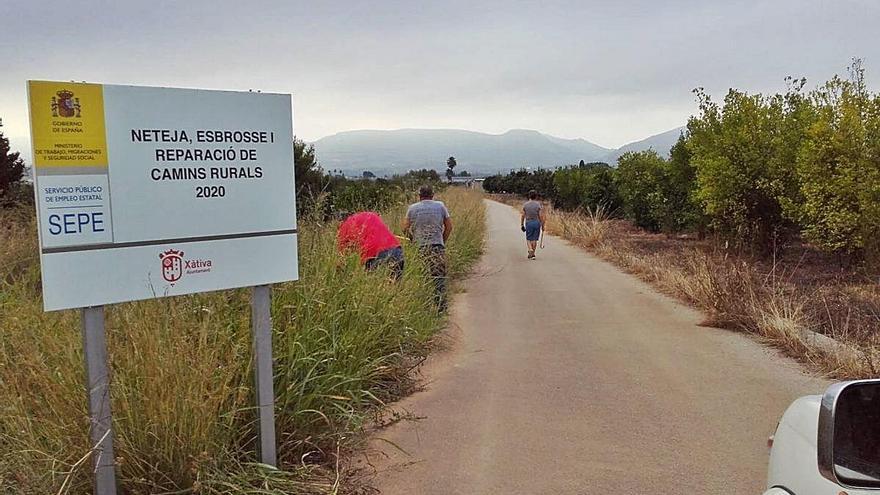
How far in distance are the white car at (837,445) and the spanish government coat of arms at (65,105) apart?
10.1 ft

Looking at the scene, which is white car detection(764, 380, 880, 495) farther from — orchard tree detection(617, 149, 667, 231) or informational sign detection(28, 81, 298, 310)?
orchard tree detection(617, 149, 667, 231)

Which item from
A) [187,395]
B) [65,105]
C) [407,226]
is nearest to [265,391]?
[187,395]

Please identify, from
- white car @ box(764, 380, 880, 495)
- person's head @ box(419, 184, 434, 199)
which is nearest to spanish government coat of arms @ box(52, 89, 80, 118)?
white car @ box(764, 380, 880, 495)

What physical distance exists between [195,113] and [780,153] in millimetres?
15021

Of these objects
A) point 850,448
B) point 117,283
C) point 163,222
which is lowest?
point 850,448

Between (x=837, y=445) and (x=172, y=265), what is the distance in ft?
9.28

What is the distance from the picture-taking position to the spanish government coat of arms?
3.04 m

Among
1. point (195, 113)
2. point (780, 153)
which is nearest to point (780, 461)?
point (195, 113)

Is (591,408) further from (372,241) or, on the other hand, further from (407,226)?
(407,226)

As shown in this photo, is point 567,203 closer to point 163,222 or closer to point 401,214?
point 401,214

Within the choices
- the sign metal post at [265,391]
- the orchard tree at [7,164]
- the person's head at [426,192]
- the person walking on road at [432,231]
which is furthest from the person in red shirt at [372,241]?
the orchard tree at [7,164]

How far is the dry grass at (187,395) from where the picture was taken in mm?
3248

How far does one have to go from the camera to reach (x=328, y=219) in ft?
25.9

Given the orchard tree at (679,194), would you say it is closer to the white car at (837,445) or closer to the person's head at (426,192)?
the person's head at (426,192)
